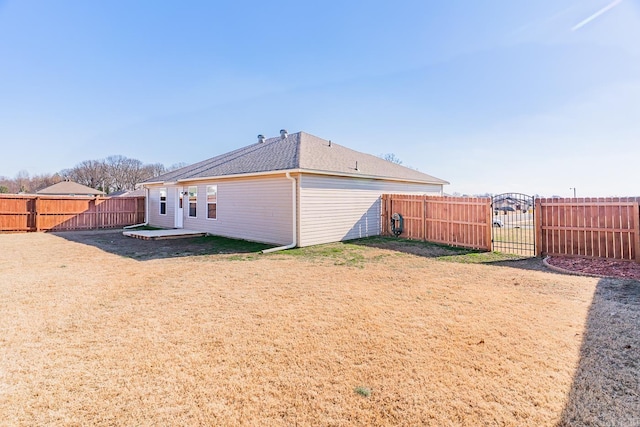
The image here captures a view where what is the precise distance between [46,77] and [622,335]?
20.3 meters

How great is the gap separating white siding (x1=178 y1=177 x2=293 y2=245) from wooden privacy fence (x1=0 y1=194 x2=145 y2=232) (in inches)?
287

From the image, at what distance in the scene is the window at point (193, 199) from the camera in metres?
14.2

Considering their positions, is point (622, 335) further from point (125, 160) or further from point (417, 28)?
point (125, 160)

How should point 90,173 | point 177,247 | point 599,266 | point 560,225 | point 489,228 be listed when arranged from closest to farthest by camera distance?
point 599,266, point 560,225, point 489,228, point 177,247, point 90,173

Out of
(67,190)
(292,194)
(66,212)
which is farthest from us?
(67,190)

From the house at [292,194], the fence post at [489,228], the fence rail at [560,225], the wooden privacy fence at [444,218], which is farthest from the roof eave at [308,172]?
the fence post at [489,228]

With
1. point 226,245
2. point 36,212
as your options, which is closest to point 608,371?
point 226,245

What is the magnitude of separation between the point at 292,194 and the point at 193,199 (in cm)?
698

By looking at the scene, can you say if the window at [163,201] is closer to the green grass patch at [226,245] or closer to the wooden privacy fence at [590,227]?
A: the green grass patch at [226,245]

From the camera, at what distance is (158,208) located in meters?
16.9

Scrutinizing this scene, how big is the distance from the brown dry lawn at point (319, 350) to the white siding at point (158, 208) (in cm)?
973

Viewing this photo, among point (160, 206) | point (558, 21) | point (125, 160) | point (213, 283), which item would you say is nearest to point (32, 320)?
point (213, 283)

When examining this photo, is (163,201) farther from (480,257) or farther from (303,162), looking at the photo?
(480,257)

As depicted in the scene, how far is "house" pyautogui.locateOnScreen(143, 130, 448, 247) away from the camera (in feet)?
32.8
